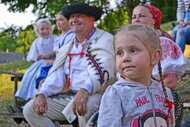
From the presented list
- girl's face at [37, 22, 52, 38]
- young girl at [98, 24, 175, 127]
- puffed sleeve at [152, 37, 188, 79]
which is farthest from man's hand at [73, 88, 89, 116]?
girl's face at [37, 22, 52, 38]

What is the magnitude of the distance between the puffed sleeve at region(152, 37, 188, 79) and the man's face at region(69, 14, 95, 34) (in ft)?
2.66

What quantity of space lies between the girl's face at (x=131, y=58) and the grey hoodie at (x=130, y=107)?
2.6 inches

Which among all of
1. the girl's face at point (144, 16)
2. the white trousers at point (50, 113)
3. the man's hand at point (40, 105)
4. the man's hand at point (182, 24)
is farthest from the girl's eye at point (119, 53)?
the man's hand at point (182, 24)

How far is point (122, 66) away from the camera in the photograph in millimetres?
2346

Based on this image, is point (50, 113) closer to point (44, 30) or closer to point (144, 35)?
point (144, 35)

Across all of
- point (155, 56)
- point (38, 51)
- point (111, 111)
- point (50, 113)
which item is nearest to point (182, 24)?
point (38, 51)

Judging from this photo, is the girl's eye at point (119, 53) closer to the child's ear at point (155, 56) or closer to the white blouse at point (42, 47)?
the child's ear at point (155, 56)

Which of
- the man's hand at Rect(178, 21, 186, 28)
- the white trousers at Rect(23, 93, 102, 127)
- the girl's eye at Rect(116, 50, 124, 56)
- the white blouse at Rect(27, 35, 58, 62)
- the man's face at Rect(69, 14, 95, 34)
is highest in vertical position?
the girl's eye at Rect(116, 50, 124, 56)

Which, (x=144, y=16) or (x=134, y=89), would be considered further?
(x=144, y=16)

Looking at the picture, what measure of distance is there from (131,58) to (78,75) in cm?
179

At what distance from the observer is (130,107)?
2361 mm

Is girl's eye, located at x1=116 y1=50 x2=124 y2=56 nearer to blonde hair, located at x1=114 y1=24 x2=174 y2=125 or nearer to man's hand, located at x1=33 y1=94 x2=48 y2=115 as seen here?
blonde hair, located at x1=114 y1=24 x2=174 y2=125

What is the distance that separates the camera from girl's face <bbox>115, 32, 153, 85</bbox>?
2.34 meters

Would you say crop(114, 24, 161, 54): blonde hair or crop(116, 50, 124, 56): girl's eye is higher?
crop(114, 24, 161, 54): blonde hair
